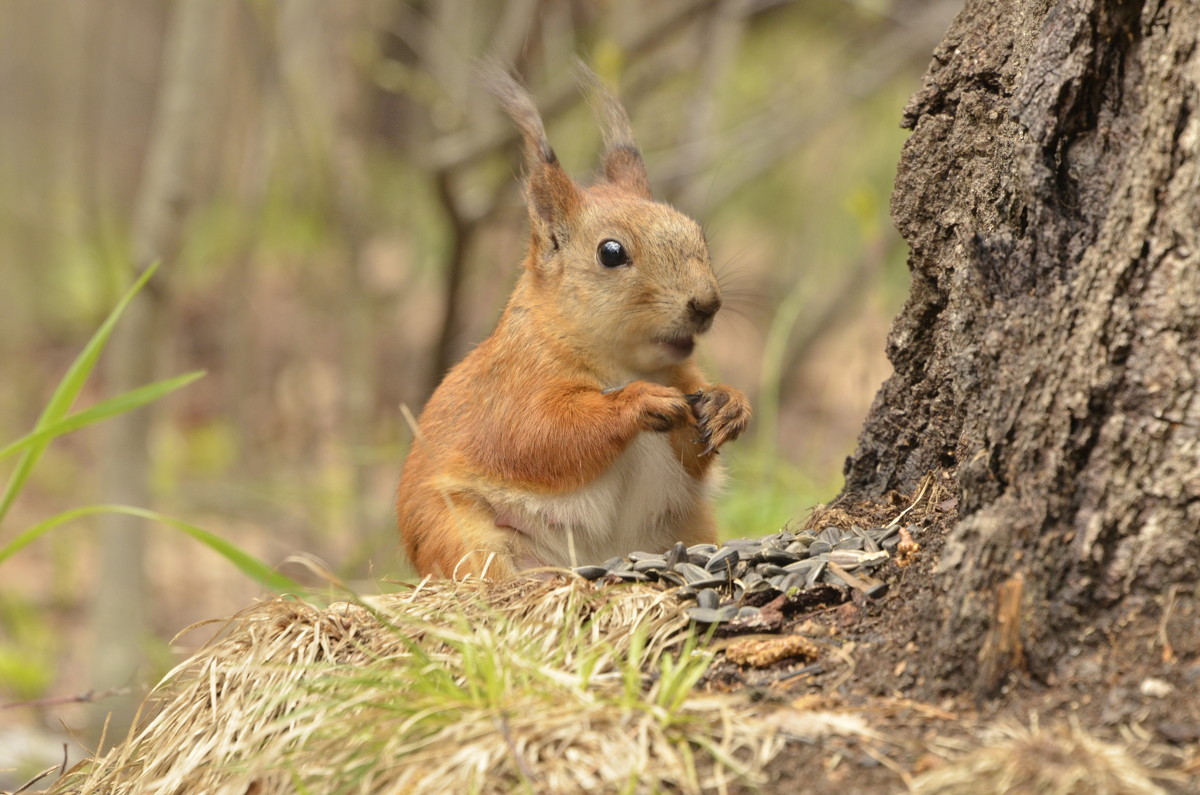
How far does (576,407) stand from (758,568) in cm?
84

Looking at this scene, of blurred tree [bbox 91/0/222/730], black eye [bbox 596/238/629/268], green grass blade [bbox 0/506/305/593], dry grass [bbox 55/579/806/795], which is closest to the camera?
dry grass [bbox 55/579/806/795]

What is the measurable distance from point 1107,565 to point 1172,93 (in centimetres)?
77

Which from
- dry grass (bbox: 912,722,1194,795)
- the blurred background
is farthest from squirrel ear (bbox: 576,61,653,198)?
dry grass (bbox: 912,722,1194,795)

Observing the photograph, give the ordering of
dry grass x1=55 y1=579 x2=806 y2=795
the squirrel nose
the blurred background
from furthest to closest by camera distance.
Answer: the blurred background
the squirrel nose
dry grass x1=55 y1=579 x2=806 y2=795

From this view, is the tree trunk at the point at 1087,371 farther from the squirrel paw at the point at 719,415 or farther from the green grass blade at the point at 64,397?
the green grass blade at the point at 64,397

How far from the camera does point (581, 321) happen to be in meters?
3.37

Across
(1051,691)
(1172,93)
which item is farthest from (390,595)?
(1172,93)

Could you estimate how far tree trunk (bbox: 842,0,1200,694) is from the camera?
1885mm

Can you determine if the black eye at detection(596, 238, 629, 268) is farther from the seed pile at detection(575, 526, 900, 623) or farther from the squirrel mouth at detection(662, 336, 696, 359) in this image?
the seed pile at detection(575, 526, 900, 623)

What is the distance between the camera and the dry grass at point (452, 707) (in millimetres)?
1819

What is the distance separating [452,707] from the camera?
76.5 inches

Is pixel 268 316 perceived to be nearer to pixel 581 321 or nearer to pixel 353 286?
pixel 353 286

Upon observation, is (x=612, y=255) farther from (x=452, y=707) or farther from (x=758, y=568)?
(x=452, y=707)

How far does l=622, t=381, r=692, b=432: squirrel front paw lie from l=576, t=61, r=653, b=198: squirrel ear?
1002 millimetres
